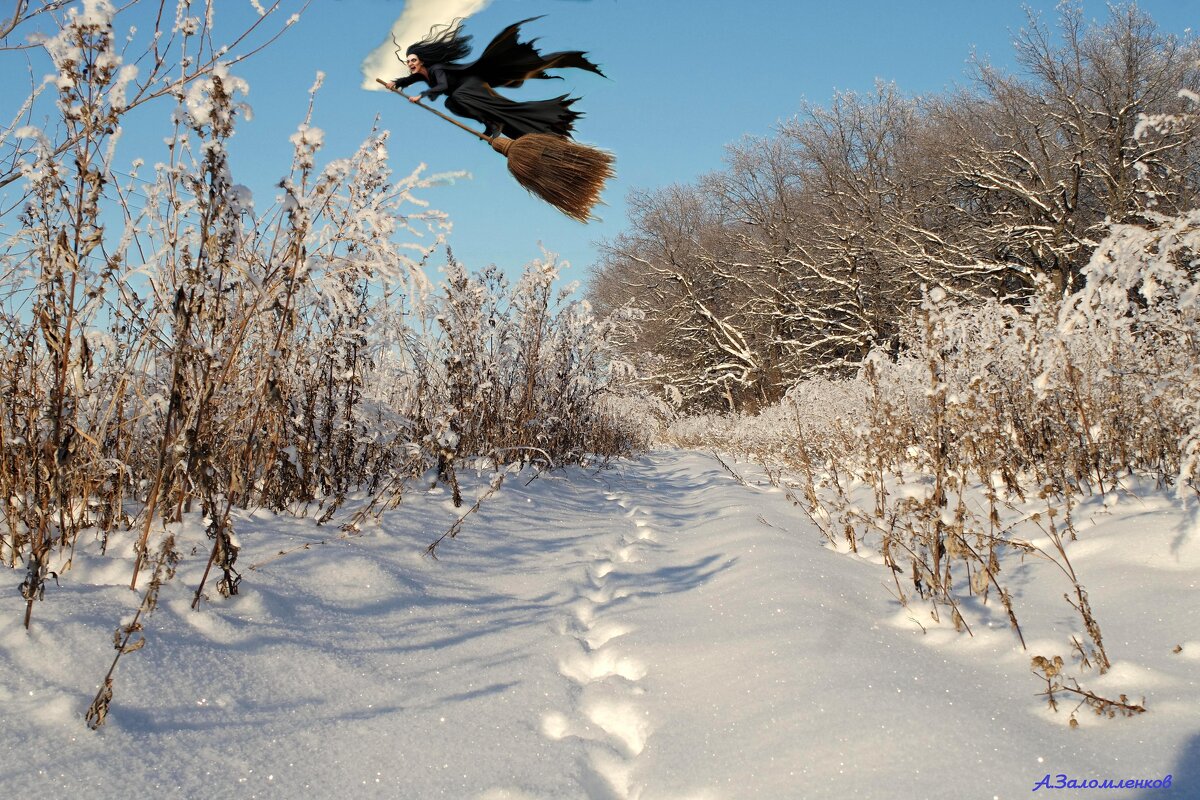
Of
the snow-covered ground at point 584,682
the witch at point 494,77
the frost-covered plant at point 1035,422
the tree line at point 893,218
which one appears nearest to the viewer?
the snow-covered ground at point 584,682

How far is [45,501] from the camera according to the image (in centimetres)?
184

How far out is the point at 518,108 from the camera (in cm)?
246

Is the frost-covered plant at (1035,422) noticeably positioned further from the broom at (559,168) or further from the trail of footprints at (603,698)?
the broom at (559,168)

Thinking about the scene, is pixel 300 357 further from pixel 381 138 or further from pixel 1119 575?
pixel 1119 575

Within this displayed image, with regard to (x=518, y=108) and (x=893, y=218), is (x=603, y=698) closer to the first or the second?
(x=518, y=108)

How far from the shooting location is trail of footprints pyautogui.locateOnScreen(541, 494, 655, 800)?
1.40 m

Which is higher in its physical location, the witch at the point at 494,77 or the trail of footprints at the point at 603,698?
the witch at the point at 494,77

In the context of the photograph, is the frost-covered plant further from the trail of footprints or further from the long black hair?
the long black hair

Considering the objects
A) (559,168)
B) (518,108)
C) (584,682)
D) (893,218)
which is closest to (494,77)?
(518,108)

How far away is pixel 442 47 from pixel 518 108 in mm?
306

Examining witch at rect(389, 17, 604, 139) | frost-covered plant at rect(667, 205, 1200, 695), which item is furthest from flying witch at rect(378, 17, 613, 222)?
frost-covered plant at rect(667, 205, 1200, 695)

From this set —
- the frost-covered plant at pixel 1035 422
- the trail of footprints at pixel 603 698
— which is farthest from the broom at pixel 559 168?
the trail of footprints at pixel 603 698

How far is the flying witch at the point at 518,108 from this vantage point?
2.36m

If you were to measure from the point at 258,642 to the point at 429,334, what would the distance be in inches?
114
